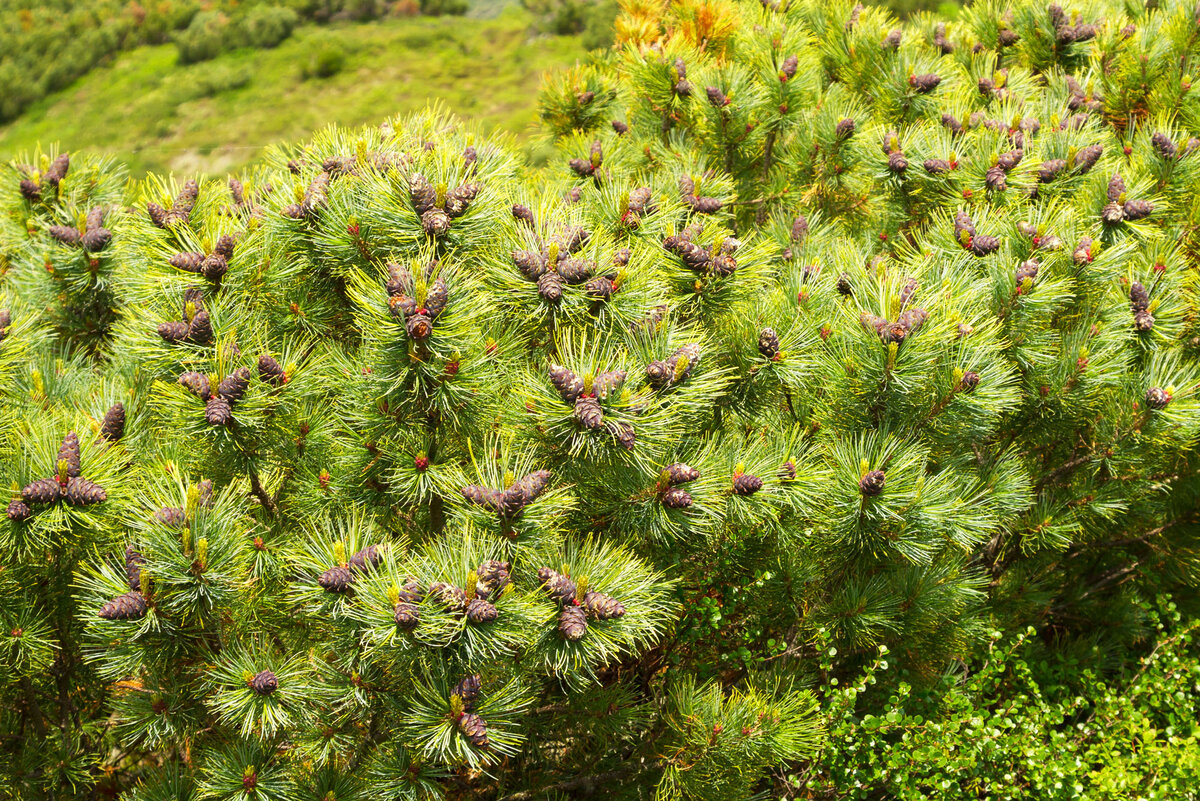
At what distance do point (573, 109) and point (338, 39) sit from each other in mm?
46303

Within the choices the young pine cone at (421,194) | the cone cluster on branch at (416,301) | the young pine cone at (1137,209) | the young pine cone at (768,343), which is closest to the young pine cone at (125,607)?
the cone cluster on branch at (416,301)

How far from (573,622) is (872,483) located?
3.24 ft

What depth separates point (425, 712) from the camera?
76.5 inches

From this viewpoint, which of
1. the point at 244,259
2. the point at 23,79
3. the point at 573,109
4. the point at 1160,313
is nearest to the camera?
the point at 244,259

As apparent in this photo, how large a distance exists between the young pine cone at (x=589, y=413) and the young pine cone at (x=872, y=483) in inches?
34.2

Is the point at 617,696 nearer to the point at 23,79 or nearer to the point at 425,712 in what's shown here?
the point at 425,712

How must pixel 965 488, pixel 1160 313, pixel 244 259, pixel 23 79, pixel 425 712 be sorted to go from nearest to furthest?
pixel 425 712 → pixel 244 259 → pixel 965 488 → pixel 1160 313 → pixel 23 79

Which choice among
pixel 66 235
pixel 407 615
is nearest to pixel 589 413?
pixel 407 615

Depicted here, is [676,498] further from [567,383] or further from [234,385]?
[234,385]

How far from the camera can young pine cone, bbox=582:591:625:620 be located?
1.90 m

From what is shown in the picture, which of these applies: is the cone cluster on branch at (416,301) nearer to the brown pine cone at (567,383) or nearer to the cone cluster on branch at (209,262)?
the brown pine cone at (567,383)

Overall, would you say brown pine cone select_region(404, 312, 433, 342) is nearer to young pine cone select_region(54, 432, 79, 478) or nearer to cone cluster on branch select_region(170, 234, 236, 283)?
cone cluster on branch select_region(170, 234, 236, 283)

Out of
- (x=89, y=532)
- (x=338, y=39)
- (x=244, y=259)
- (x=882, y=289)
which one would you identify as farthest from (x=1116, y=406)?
(x=338, y=39)

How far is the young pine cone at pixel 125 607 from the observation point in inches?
72.7
